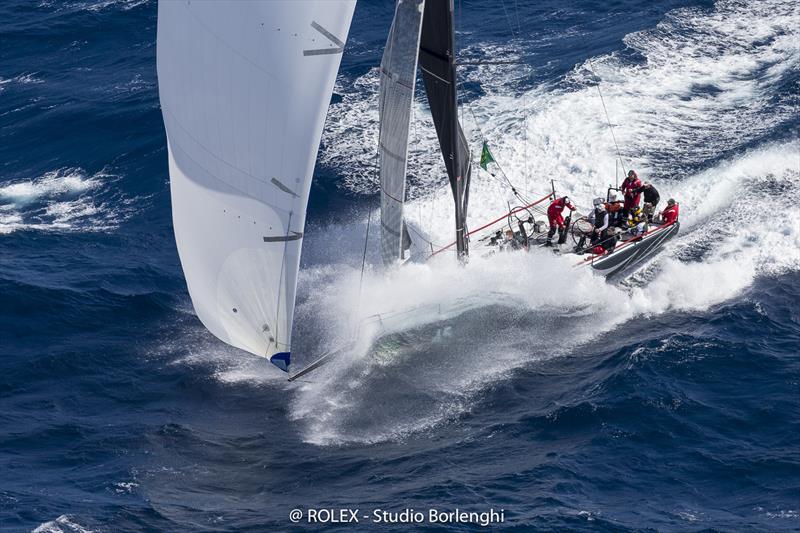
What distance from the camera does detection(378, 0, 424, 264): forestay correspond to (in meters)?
34.2

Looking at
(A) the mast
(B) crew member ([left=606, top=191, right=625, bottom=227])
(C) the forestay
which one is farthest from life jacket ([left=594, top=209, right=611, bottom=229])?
(C) the forestay

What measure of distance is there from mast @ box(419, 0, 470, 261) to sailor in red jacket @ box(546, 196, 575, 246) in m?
3.37

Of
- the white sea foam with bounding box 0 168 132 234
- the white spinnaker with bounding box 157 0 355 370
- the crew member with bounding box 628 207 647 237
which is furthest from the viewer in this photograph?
the white sea foam with bounding box 0 168 132 234

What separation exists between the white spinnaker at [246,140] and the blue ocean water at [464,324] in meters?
4.84

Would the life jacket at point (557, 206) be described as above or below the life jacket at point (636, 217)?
above

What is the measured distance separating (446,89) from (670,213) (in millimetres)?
10371

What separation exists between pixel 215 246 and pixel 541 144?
20953 millimetres

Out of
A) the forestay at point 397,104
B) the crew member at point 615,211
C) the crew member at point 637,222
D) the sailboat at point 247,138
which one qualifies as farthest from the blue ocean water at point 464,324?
the sailboat at point 247,138

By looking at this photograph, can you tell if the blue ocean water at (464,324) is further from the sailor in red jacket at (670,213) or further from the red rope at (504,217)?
the red rope at (504,217)

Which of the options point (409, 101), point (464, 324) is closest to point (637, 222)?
point (464, 324)

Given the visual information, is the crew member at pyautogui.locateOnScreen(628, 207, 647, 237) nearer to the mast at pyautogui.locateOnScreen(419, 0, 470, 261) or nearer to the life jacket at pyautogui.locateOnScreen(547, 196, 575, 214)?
the life jacket at pyautogui.locateOnScreen(547, 196, 575, 214)

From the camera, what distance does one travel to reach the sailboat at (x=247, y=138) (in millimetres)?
27578

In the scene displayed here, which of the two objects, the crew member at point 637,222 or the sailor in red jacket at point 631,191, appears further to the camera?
the sailor in red jacket at point 631,191

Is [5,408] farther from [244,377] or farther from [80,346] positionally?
[244,377]
